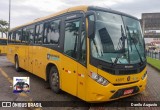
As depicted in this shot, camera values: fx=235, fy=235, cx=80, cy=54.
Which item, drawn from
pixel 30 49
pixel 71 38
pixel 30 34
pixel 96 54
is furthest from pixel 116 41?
pixel 30 34

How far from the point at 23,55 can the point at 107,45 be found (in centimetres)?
727

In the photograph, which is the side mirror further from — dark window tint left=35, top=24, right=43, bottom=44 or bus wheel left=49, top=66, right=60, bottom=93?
dark window tint left=35, top=24, right=43, bottom=44

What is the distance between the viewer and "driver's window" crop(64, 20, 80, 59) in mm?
6764

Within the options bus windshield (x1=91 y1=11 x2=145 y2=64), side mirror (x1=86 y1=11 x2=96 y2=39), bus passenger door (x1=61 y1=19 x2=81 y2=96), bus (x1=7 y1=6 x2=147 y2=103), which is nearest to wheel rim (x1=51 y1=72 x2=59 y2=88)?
bus (x1=7 y1=6 x2=147 y2=103)

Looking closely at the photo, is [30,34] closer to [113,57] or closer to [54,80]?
[54,80]

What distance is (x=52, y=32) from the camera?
8.59 metres

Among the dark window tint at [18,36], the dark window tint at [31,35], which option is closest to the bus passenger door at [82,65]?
the dark window tint at [31,35]

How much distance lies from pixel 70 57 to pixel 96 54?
114 centimetres

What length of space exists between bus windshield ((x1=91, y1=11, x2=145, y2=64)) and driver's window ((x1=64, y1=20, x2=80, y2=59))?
2.46 feet

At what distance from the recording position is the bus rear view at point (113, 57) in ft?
19.9

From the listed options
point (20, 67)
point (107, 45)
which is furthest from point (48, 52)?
point (20, 67)

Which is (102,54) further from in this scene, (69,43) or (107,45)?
(69,43)

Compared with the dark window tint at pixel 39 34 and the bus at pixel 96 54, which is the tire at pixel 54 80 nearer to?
the bus at pixel 96 54

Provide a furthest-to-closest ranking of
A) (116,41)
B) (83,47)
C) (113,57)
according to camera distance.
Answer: (116,41) → (83,47) → (113,57)
